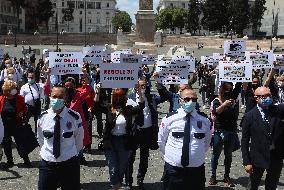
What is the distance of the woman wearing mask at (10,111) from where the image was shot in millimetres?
10961

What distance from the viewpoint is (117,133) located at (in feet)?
27.3

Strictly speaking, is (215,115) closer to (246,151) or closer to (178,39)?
(246,151)

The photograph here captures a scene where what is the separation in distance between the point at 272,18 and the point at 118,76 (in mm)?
97063

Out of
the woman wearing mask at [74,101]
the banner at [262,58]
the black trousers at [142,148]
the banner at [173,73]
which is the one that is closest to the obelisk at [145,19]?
the banner at [262,58]

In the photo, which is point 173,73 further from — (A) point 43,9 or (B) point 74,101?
(A) point 43,9

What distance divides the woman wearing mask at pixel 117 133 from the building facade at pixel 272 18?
85193mm

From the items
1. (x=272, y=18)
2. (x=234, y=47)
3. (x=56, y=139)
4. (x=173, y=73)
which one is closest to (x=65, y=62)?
(x=173, y=73)

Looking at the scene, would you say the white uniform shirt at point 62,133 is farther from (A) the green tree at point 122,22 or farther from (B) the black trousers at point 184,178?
(A) the green tree at point 122,22

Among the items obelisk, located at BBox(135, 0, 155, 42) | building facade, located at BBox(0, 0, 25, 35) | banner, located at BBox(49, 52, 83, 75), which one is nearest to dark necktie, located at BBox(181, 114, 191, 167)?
banner, located at BBox(49, 52, 83, 75)

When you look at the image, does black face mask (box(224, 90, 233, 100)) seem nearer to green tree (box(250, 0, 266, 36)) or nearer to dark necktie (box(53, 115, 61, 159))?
dark necktie (box(53, 115, 61, 159))

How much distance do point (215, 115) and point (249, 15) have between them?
99713 mm

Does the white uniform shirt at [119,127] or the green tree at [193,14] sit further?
the green tree at [193,14]

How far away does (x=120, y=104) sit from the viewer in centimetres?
830

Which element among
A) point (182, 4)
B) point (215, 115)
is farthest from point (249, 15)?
point (215, 115)
